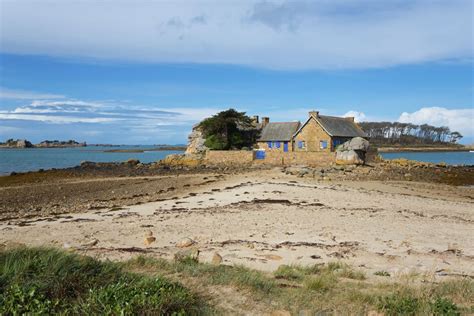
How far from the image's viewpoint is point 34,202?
72.2 feet

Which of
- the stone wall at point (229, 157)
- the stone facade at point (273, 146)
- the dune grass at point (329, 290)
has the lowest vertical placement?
the dune grass at point (329, 290)

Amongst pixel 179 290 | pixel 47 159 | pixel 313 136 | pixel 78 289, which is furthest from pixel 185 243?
pixel 47 159

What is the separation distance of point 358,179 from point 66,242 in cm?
2326

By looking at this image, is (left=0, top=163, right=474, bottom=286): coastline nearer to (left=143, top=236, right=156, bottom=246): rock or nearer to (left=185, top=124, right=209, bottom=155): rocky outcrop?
(left=143, top=236, right=156, bottom=246): rock

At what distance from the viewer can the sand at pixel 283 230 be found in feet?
29.8

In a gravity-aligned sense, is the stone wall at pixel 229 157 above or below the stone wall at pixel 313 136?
below

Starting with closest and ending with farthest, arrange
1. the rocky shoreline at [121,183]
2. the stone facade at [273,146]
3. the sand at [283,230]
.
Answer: the sand at [283,230] → the rocky shoreline at [121,183] → the stone facade at [273,146]

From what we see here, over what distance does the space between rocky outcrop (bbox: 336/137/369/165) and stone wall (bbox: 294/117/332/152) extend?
2.78 m

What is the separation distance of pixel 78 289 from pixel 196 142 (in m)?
46.5

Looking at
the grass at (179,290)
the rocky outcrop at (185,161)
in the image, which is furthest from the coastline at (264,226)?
the rocky outcrop at (185,161)

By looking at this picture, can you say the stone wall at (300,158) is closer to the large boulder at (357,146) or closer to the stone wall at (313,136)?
the large boulder at (357,146)

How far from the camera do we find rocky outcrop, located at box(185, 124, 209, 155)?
4941 centimetres

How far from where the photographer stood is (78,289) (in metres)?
5.05

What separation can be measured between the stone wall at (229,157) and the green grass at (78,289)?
37.1 metres
